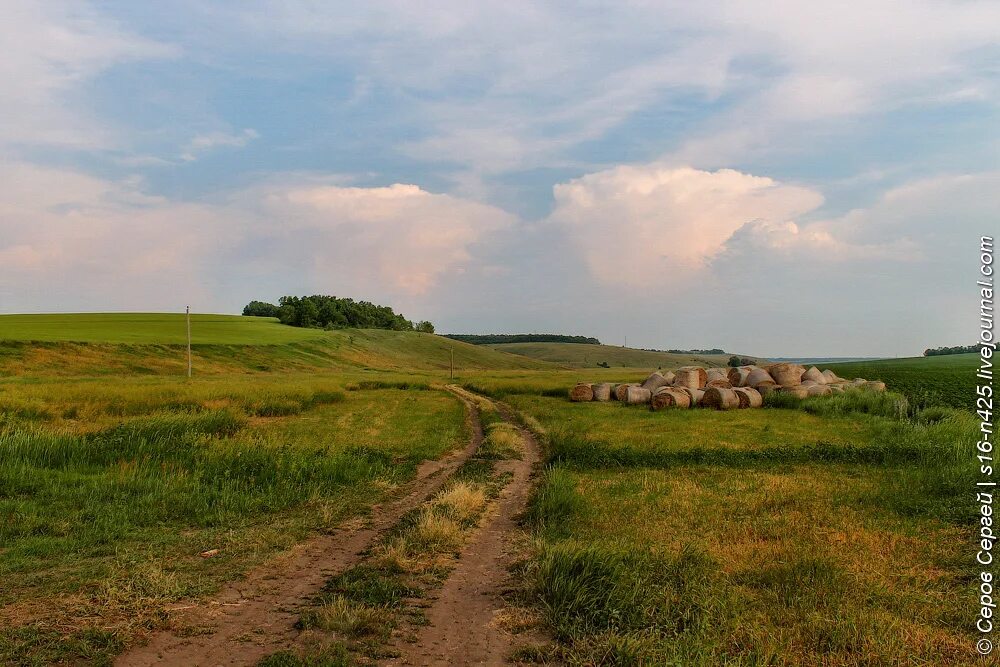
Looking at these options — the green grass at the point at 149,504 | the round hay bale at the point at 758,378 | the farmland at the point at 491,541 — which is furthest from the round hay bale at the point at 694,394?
the green grass at the point at 149,504

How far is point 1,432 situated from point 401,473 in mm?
10364

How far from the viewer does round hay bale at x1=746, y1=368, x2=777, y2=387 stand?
32.9 meters

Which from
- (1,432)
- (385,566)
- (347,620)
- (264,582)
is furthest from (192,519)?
(1,432)

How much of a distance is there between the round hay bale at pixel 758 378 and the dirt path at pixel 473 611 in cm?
2578

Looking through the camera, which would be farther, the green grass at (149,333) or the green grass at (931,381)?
the green grass at (149,333)

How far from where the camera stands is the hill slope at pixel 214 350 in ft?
188

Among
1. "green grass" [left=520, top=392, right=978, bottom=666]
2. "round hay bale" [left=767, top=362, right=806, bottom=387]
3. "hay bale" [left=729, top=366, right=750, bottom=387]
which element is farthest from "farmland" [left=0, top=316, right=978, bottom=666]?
"hay bale" [left=729, top=366, right=750, bottom=387]

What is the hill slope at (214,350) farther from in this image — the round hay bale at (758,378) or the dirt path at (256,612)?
the dirt path at (256,612)

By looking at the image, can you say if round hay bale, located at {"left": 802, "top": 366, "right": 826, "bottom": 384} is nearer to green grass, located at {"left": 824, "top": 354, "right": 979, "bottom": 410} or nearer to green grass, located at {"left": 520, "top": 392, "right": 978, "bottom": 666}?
green grass, located at {"left": 824, "top": 354, "right": 979, "bottom": 410}

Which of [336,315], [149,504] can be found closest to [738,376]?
[149,504]

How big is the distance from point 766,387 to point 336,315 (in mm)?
116964

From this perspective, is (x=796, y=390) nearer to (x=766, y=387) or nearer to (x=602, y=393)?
(x=766, y=387)

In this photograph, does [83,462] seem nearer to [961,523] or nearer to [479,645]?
[479,645]

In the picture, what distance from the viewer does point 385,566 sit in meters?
8.25
